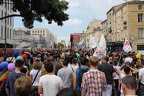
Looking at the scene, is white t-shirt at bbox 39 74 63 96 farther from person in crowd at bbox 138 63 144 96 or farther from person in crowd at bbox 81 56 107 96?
person in crowd at bbox 138 63 144 96

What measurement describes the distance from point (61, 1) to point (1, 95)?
2020 centimetres

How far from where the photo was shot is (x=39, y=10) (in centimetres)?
2242

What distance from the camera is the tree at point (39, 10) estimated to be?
851 inches

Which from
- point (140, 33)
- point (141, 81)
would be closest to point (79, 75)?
point (141, 81)

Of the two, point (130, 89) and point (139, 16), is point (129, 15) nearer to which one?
point (139, 16)

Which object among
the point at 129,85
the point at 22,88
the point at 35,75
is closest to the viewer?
the point at 129,85

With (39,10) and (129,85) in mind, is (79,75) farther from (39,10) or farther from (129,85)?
(39,10)

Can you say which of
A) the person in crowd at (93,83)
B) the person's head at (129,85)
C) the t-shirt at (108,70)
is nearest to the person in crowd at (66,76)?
the t-shirt at (108,70)

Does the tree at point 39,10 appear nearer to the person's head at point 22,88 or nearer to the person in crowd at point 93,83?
the person in crowd at point 93,83

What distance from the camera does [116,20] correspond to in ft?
185

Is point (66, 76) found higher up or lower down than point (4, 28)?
lower down

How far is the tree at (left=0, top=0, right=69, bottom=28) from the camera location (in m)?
21.6

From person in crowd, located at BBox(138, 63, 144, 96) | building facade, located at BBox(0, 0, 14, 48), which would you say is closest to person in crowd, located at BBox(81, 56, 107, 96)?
person in crowd, located at BBox(138, 63, 144, 96)

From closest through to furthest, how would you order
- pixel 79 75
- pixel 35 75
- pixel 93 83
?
pixel 93 83 < pixel 79 75 < pixel 35 75
